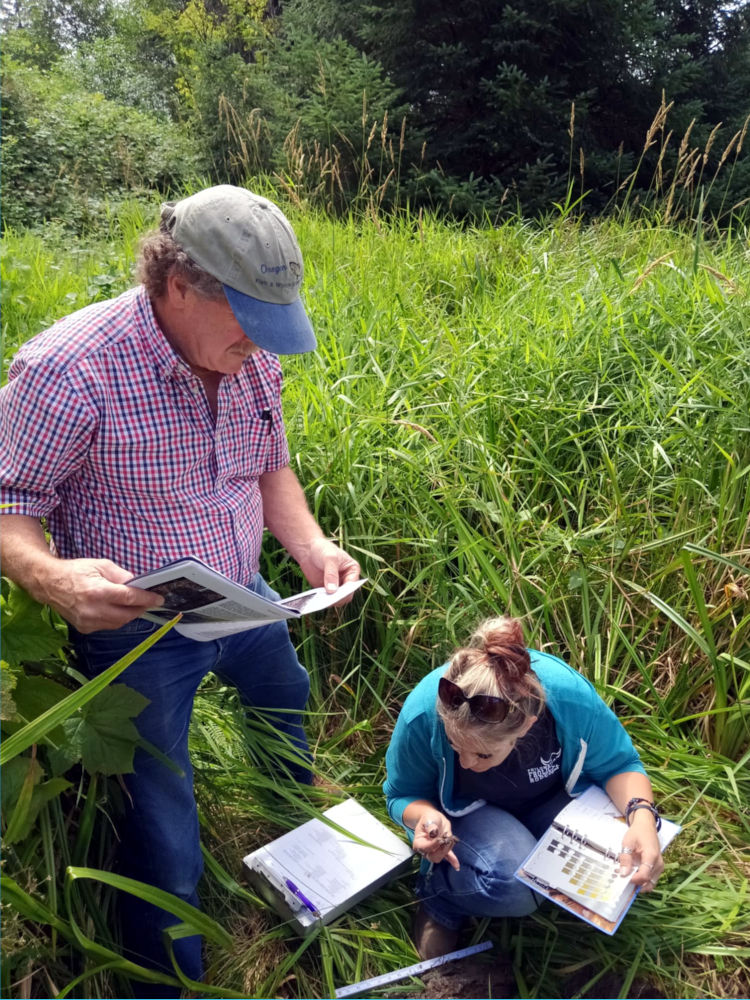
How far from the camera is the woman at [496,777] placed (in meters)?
1.91

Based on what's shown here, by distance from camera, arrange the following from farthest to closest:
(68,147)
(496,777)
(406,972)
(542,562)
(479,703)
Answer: (68,147) → (542,562) → (496,777) → (406,972) → (479,703)

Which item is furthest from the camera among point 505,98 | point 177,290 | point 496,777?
point 505,98

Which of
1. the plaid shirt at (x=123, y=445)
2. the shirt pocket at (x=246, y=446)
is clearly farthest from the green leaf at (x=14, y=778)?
the shirt pocket at (x=246, y=446)

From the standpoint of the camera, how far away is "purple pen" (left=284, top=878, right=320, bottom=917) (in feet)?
6.98

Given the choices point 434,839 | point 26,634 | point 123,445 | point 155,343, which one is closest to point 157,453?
point 123,445

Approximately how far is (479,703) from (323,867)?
30.2 inches

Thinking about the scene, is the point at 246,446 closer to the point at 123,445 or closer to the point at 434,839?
the point at 123,445

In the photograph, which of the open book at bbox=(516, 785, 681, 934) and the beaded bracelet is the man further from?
the beaded bracelet

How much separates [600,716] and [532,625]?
2.05 ft

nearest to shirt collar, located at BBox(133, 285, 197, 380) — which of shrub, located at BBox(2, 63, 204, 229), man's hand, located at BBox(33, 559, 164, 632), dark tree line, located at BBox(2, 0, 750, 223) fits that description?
man's hand, located at BBox(33, 559, 164, 632)

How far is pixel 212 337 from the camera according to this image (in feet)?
5.75

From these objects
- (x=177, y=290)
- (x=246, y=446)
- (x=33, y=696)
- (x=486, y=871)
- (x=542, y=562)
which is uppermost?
(x=177, y=290)

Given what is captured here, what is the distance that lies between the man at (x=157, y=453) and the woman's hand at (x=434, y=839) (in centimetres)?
55

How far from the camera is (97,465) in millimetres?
1732
